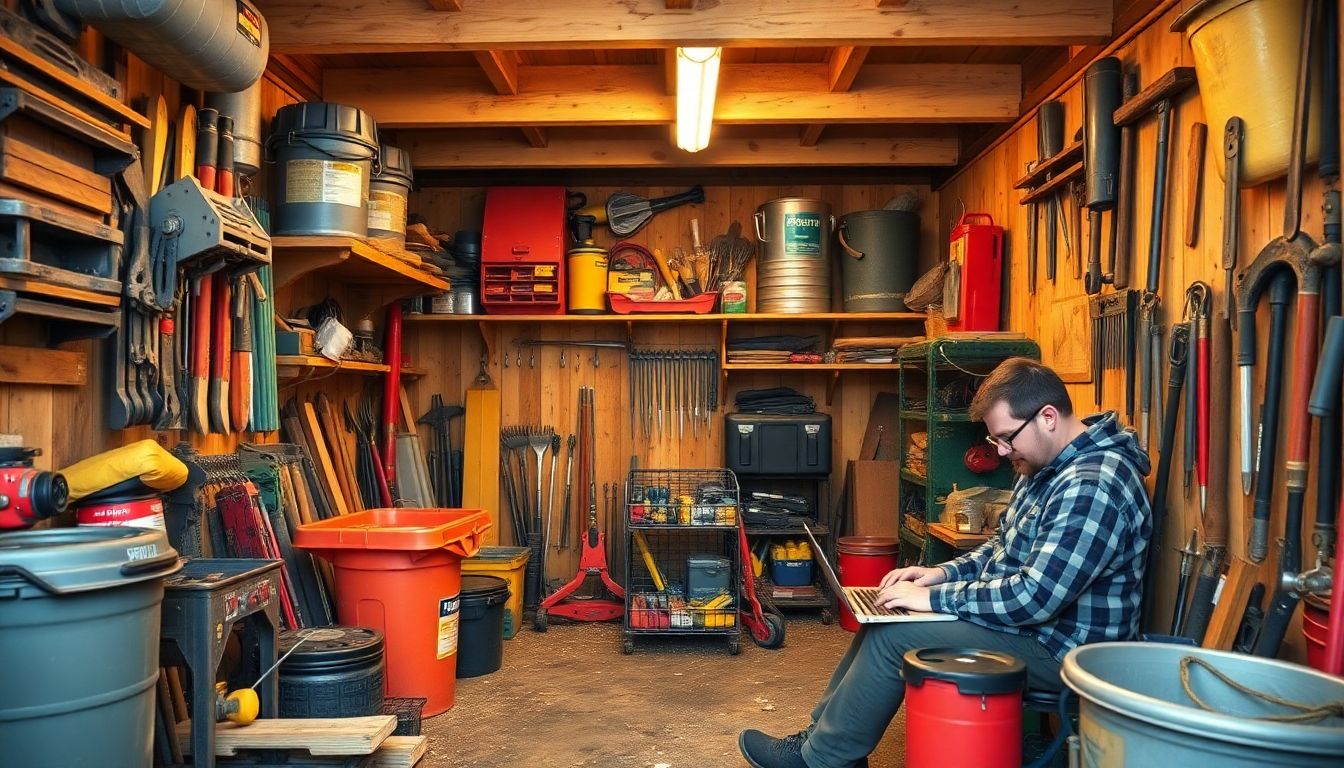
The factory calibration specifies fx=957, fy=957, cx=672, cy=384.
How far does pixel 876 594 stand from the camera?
2.86 metres

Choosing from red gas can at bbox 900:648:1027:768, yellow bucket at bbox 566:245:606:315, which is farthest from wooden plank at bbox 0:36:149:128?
yellow bucket at bbox 566:245:606:315

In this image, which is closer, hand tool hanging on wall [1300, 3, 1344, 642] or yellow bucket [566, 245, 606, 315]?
hand tool hanging on wall [1300, 3, 1344, 642]

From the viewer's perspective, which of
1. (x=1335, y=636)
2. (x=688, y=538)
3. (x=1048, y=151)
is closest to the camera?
(x=1335, y=636)

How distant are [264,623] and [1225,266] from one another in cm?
271

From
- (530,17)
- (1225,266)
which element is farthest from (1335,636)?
(530,17)

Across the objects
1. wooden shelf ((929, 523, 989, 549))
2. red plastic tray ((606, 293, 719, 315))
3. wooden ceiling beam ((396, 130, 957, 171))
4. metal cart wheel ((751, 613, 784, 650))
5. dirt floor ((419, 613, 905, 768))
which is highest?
wooden ceiling beam ((396, 130, 957, 171))

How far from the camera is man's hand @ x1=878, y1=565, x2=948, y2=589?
279 cm

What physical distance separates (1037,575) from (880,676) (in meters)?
0.47

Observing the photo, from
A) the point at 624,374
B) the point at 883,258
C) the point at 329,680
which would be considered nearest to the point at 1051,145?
the point at 883,258

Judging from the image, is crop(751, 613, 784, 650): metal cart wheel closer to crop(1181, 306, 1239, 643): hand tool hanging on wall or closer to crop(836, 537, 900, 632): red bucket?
crop(836, 537, 900, 632): red bucket

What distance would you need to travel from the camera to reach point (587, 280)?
5312 mm

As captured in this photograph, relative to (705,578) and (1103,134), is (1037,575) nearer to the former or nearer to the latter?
(1103,134)

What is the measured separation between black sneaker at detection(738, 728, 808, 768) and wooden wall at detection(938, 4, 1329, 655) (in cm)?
118

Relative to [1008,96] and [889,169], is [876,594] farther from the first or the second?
[889,169]
